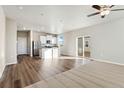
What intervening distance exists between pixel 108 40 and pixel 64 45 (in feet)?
20.5

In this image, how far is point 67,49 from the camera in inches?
477

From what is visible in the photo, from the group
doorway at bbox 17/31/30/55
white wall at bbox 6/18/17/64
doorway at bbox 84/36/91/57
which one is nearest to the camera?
white wall at bbox 6/18/17/64

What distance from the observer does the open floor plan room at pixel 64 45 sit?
3721 mm

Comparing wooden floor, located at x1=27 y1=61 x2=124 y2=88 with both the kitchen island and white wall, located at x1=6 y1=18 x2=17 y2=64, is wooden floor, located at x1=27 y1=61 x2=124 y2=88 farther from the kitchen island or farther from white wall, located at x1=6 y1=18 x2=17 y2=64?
the kitchen island

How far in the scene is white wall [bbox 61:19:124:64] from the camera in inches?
247

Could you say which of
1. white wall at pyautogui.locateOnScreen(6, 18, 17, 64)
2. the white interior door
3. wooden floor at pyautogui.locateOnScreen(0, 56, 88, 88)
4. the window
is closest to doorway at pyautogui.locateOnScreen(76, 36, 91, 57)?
the window

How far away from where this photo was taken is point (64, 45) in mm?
12781

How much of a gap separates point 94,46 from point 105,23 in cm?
184

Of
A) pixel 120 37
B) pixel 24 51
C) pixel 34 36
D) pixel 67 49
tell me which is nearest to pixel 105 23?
pixel 120 37

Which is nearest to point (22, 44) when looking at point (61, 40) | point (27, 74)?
point (61, 40)

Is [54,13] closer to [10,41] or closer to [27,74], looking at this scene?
[27,74]

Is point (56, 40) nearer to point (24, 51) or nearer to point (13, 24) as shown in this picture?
point (24, 51)
